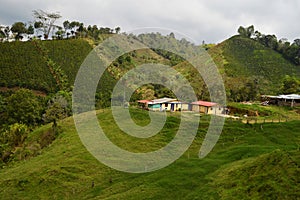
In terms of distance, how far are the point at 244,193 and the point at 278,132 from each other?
1805 cm

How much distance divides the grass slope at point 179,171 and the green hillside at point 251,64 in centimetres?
3073

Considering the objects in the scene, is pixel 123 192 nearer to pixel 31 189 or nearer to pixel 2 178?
pixel 31 189

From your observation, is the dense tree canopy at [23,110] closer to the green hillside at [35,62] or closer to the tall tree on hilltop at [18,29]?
the green hillside at [35,62]

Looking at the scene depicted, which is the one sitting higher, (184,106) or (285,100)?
(285,100)

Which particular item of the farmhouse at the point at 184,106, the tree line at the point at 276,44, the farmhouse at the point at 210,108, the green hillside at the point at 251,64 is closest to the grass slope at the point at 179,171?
the farmhouse at the point at 210,108

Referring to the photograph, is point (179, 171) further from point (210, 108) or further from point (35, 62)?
point (35, 62)

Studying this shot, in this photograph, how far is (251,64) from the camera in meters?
85.0

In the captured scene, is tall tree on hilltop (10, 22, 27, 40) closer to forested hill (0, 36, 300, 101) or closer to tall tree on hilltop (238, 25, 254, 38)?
forested hill (0, 36, 300, 101)

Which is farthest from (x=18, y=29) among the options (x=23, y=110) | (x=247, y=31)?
(x=247, y=31)

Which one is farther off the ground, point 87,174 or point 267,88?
point 267,88

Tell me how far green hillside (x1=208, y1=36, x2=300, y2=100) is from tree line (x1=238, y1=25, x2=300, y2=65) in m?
2.08

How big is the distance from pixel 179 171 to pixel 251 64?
227 ft

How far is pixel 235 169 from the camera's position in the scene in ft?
67.0

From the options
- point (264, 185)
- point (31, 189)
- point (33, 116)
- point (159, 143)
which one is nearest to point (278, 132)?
point (159, 143)
